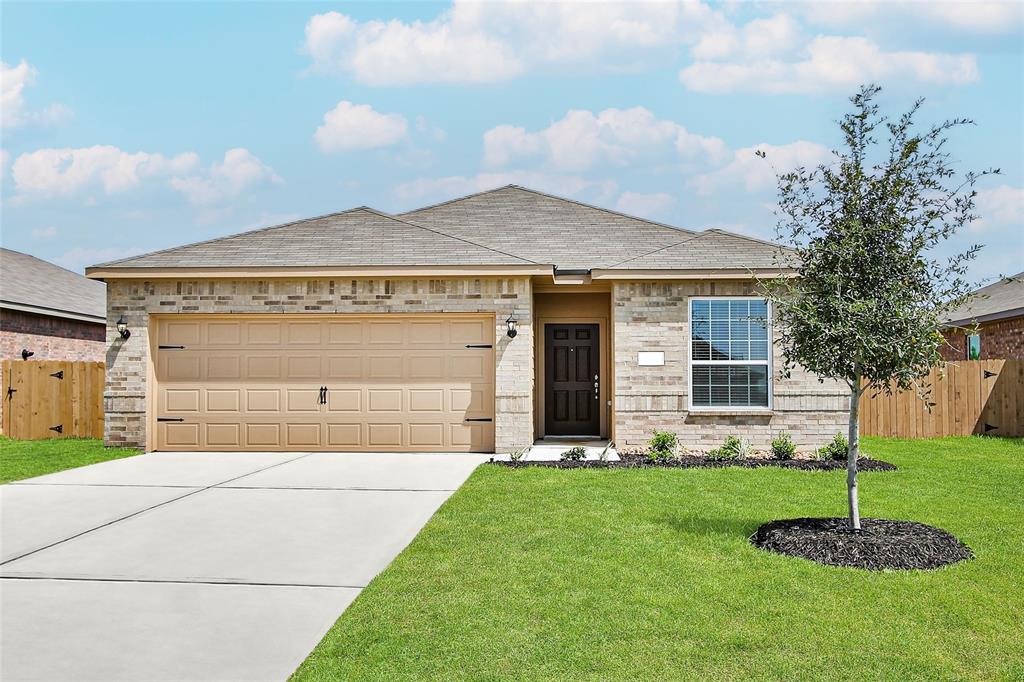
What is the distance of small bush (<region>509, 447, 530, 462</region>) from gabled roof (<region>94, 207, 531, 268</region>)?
10.1 feet

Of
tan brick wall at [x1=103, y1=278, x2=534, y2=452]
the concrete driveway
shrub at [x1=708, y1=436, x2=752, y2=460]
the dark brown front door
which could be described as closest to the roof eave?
tan brick wall at [x1=103, y1=278, x2=534, y2=452]

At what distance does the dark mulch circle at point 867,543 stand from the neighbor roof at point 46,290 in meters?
16.7

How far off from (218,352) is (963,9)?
1398 centimetres

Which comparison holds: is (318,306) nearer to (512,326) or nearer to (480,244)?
(512,326)

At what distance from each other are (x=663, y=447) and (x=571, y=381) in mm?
3189

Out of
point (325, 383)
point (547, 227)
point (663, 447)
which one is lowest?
point (663, 447)

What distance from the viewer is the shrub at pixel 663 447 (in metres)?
10.7

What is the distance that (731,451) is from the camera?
1088 centimetres

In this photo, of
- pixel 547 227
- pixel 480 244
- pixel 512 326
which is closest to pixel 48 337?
pixel 480 244

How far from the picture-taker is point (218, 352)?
40.4 ft

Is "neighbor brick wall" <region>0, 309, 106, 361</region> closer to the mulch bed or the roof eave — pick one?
the roof eave

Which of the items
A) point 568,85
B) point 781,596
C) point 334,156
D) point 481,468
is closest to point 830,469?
point 481,468

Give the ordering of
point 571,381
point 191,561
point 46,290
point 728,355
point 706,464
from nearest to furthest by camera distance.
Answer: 1. point 191,561
2. point 706,464
3. point 728,355
4. point 571,381
5. point 46,290

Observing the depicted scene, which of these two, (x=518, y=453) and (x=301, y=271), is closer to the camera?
(x=518, y=453)
